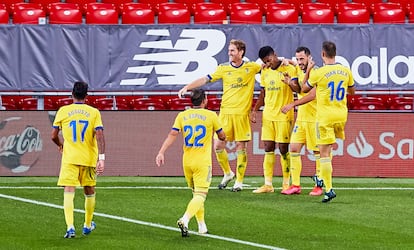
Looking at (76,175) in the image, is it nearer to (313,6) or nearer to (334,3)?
(313,6)

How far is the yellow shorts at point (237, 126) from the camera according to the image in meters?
16.5

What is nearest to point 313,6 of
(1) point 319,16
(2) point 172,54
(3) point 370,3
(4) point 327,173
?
→ (1) point 319,16

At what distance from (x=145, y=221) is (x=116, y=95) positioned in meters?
8.18

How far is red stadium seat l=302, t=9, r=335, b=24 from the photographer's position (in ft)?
75.1

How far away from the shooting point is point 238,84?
16.4 m

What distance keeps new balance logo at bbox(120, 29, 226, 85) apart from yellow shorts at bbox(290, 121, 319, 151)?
16.9 ft

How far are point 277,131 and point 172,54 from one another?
518 cm

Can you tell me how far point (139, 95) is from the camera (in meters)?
21.1

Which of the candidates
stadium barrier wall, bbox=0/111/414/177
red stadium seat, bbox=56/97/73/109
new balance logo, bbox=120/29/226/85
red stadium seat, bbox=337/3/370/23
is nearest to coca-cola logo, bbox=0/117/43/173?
stadium barrier wall, bbox=0/111/414/177

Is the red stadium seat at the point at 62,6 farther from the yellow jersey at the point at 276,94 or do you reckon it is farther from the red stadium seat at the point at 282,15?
the yellow jersey at the point at 276,94

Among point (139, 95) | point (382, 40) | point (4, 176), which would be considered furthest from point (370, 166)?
point (4, 176)

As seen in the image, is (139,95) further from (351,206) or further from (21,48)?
(351,206)

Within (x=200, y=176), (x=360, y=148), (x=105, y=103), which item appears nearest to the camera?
(x=200, y=176)

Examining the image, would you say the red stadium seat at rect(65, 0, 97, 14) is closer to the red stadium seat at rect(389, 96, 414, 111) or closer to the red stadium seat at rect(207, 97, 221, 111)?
the red stadium seat at rect(207, 97, 221, 111)
